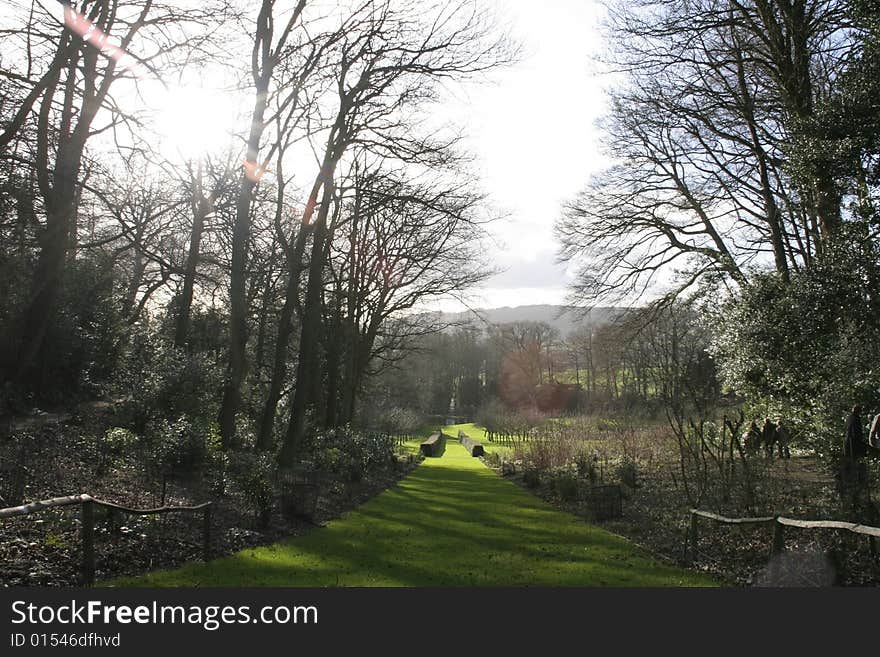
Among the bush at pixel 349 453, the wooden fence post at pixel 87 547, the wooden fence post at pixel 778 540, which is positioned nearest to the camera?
the wooden fence post at pixel 87 547

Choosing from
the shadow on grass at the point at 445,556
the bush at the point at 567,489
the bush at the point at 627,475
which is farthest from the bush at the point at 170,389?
the bush at the point at 627,475

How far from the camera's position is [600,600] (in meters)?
5.25

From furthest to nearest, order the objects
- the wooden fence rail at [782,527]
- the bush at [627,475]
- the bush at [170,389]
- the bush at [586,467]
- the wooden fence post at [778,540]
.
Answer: the bush at [586,467], the bush at [170,389], the bush at [627,475], the wooden fence post at [778,540], the wooden fence rail at [782,527]

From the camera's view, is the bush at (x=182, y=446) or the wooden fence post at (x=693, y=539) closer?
the wooden fence post at (x=693, y=539)

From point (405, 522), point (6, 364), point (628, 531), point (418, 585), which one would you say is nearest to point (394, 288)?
point (6, 364)

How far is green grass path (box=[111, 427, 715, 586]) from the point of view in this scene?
613 centimetres

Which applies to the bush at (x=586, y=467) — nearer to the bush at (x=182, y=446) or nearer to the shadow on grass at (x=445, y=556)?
the shadow on grass at (x=445, y=556)

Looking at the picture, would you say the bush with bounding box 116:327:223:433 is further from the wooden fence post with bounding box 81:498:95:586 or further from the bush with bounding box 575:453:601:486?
the bush with bounding box 575:453:601:486

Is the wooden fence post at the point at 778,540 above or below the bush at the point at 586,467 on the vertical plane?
above

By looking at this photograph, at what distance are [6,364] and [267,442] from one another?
6.50 m

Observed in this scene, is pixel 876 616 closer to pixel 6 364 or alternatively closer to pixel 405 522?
pixel 405 522

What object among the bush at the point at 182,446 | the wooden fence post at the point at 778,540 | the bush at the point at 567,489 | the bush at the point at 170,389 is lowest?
the bush at the point at 567,489

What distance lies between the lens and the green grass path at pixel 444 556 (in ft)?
20.1

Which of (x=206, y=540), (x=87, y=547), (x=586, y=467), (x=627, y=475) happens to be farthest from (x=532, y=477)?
(x=87, y=547)
